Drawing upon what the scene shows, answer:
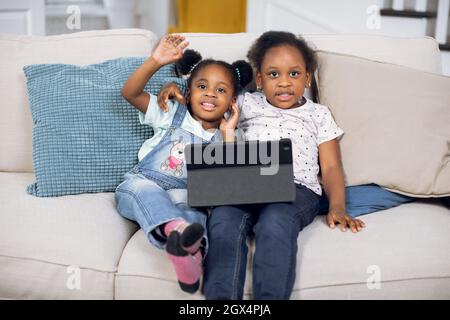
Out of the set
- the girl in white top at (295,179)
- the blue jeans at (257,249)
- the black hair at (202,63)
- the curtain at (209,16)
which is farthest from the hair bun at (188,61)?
the curtain at (209,16)

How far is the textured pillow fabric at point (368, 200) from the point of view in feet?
4.70

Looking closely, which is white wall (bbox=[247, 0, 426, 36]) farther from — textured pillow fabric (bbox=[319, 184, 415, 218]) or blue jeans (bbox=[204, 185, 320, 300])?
blue jeans (bbox=[204, 185, 320, 300])

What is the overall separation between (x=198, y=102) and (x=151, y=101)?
5.5 inches

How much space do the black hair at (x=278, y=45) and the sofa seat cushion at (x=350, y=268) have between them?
0.61m

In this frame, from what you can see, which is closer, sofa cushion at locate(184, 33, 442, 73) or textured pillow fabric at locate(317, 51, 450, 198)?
textured pillow fabric at locate(317, 51, 450, 198)

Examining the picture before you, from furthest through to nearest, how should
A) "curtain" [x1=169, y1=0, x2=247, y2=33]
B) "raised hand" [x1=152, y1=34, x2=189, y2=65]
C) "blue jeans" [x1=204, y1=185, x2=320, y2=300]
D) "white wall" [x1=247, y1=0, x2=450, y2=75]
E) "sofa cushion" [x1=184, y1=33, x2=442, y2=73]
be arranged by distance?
"curtain" [x1=169, y1=0, x2=247, y2=33], "white wall" [x1=247, y1=0, x2=450, y2=75], "sofa cushion" [x1=184, y1=33, x2=442, y2=73], "raised hand" [x1=152, y1=34, x2=189, y2=65], "blue jeans" [x1=204, y1=185, x2=320, y2=300]

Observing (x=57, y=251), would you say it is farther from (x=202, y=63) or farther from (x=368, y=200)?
(x=368, y=200)

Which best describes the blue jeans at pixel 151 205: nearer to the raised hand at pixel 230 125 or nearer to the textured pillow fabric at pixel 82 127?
the textured pillow fabric at pixel 82 127

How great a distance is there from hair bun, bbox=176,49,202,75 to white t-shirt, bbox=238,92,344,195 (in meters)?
0.20

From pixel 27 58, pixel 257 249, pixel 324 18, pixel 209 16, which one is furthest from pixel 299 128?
pixel 209 16

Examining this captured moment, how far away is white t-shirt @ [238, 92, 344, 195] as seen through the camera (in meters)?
1.50

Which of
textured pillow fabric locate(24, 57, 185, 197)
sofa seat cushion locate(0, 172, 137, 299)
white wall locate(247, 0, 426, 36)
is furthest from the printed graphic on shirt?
white wall locate(247, 0, 426, 36)

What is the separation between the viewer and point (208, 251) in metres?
1.18
